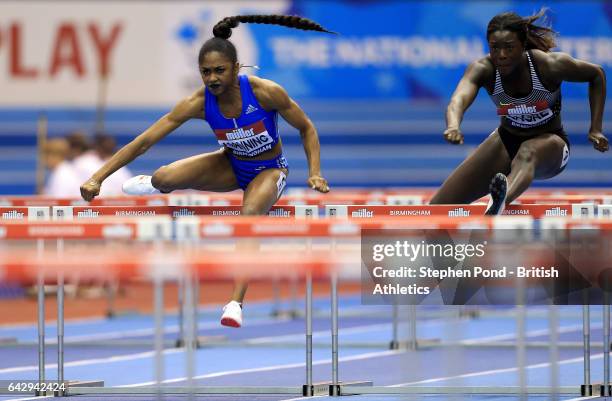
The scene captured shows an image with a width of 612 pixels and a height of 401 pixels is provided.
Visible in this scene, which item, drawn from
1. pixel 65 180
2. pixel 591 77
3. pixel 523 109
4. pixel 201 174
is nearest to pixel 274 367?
pixel 201 174

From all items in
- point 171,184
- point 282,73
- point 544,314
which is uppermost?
point 282,73

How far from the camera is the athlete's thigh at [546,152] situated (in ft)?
29.0

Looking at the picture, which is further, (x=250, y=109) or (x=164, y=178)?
(x=164, y=178)

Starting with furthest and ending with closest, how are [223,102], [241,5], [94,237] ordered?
[241,5]
[223,102]
[94,237]

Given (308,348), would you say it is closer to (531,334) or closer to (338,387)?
(338,387)

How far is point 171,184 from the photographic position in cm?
895

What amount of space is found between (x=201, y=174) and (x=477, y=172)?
6.50ft

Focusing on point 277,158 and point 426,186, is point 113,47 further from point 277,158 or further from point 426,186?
point 277,158

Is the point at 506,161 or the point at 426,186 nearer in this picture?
the point at 506,161

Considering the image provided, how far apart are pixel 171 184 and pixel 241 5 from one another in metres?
11.2

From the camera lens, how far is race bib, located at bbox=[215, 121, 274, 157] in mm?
8859

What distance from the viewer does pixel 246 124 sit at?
881 centimetres

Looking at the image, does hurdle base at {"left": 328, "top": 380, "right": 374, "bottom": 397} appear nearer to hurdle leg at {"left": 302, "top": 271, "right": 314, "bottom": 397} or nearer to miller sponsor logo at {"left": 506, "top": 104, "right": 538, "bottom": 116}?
hurdle leg at {"left": 302, "top": 271, "right": 314, "bottom": 397}

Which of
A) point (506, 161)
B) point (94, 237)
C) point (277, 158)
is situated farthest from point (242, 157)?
point (94, 237)
